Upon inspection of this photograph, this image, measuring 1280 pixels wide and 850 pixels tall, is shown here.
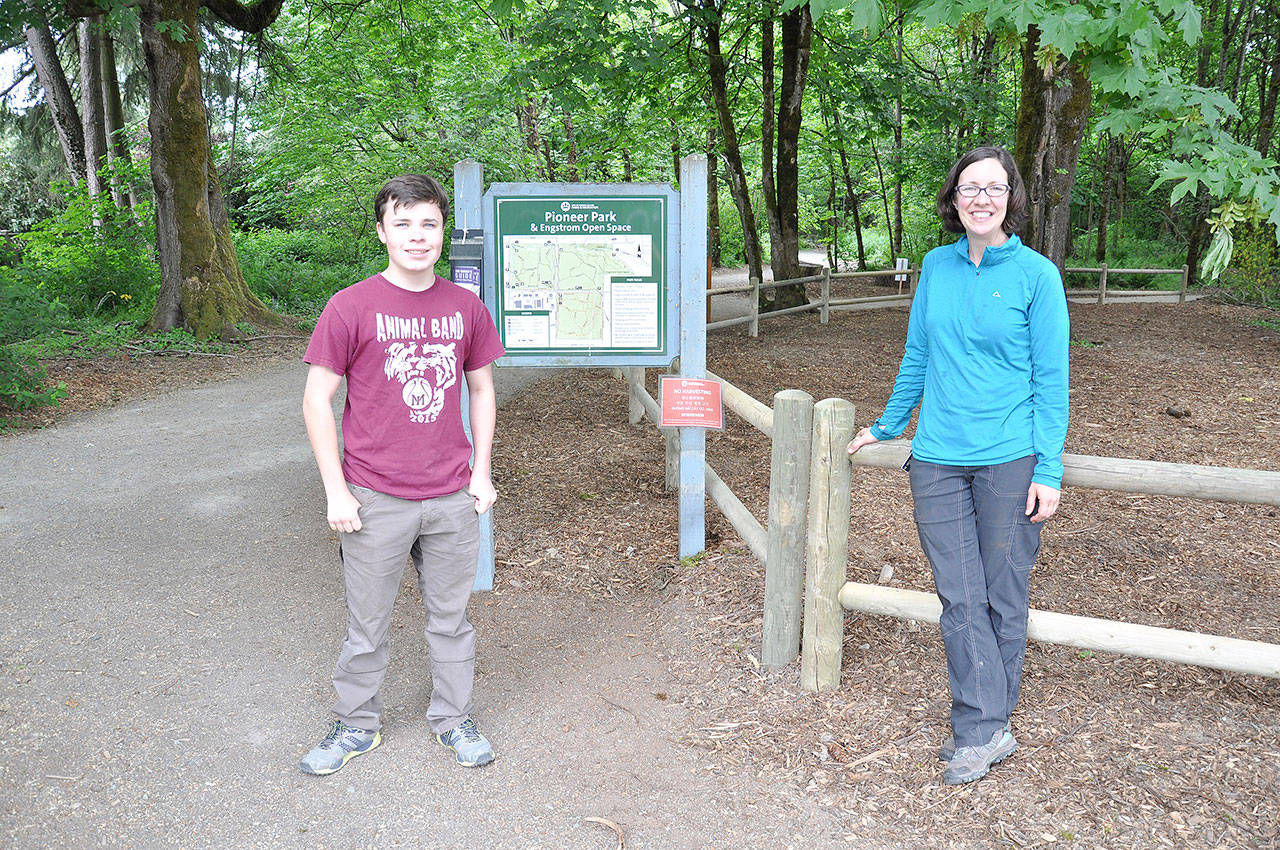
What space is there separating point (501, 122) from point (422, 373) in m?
19.2

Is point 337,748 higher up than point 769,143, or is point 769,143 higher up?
point 769,143

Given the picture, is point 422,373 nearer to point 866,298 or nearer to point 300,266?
point 866,298

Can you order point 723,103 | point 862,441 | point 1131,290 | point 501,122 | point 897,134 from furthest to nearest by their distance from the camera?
point 897,134 < point 501,122 < point 1131,290 < point 723,103 < point 862,441

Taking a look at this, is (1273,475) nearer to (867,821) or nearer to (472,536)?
(867,821)

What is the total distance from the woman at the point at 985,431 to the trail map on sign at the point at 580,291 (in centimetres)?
153

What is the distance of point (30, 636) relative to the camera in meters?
3.83

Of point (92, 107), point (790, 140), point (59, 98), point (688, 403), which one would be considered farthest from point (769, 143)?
point (59, 98)

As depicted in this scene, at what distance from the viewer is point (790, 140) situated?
13.8 meters

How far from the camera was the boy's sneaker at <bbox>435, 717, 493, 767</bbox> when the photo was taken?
2.97 meters

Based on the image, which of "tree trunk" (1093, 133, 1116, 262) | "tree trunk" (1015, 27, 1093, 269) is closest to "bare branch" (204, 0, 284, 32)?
"tree trunk" (1015, 27, 1093, 269)

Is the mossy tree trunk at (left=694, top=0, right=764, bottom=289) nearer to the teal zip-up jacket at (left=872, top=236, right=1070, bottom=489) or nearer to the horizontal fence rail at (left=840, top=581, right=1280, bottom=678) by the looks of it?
the teal zip-up jacket at (left=872, top=236, right=1070, bottom=489)

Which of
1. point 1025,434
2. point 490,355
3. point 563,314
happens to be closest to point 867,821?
point 1025,434

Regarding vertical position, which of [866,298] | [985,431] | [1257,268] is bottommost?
[985,431]

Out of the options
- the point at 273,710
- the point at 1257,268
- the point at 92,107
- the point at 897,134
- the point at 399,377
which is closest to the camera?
the point at 399,377
